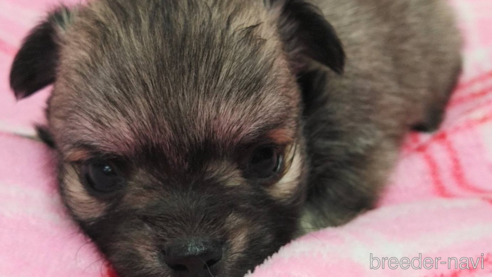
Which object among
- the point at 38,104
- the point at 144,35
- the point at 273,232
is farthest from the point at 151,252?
the point at 38,104

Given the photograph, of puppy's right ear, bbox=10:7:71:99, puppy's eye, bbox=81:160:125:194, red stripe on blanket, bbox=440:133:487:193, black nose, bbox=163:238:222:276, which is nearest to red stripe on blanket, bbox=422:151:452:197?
red stripe on blanket, bbox=440:133:487:193

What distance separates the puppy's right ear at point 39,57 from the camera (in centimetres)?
201

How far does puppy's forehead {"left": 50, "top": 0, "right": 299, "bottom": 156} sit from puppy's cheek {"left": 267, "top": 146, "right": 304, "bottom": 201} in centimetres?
13

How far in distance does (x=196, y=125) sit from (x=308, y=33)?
0.65 meters

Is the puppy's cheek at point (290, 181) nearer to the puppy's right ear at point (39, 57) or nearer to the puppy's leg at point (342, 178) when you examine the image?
the puppy's leg at point (342, 178)

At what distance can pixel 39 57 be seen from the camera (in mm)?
2061

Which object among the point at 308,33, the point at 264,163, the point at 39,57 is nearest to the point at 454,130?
the point at 308,33

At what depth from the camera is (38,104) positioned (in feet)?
9.66

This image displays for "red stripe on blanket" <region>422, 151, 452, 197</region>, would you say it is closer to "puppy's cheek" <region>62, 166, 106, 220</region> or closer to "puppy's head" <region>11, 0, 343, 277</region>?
"puppy's head" <region>11, 0, 343, 277</region>

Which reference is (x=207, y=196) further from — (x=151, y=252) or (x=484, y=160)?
(x=484, y=160)

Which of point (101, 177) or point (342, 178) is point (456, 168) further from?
point (101, 177)

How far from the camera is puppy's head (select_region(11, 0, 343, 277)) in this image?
4.91 ft

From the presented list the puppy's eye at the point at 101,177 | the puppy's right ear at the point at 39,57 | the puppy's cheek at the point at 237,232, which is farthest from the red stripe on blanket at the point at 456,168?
the puppy's right ear at the point at 39,57

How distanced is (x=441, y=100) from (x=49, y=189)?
193 cm
